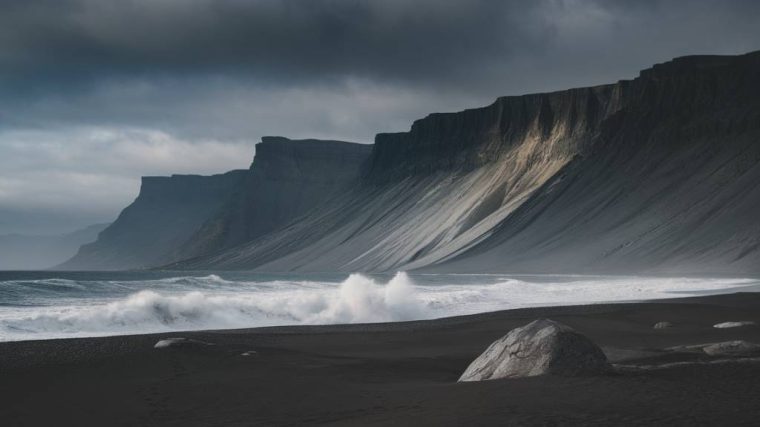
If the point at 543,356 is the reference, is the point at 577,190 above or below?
above

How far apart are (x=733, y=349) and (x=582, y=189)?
3628 inches

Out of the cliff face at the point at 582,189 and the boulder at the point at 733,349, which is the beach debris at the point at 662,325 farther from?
the cliff face at the point at 582,189

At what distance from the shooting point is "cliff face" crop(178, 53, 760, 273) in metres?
82.1

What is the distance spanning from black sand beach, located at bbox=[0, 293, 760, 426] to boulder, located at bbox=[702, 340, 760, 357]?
1.41 ft

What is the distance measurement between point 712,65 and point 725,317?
94237 millimetres

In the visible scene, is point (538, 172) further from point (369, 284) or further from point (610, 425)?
point (610, 425)

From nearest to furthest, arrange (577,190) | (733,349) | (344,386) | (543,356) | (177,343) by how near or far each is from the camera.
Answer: (543,356) → (344,386) → (733,349) → (177,343) → (577,190)

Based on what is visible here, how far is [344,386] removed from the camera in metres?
10.9

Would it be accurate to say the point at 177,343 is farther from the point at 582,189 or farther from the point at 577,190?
the point at 577,190

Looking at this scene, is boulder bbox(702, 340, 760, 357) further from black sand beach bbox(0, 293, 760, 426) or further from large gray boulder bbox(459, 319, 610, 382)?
large gray boulder bbox(459, 319, 610, 382)

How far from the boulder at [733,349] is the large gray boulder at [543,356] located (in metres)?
3.35

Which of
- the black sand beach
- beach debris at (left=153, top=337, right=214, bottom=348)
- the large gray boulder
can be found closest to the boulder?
the black sand beach

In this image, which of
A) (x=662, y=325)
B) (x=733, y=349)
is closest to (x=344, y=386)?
(x=733, y=349)

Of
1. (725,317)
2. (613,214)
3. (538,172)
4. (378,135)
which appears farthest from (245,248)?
(725,317)
